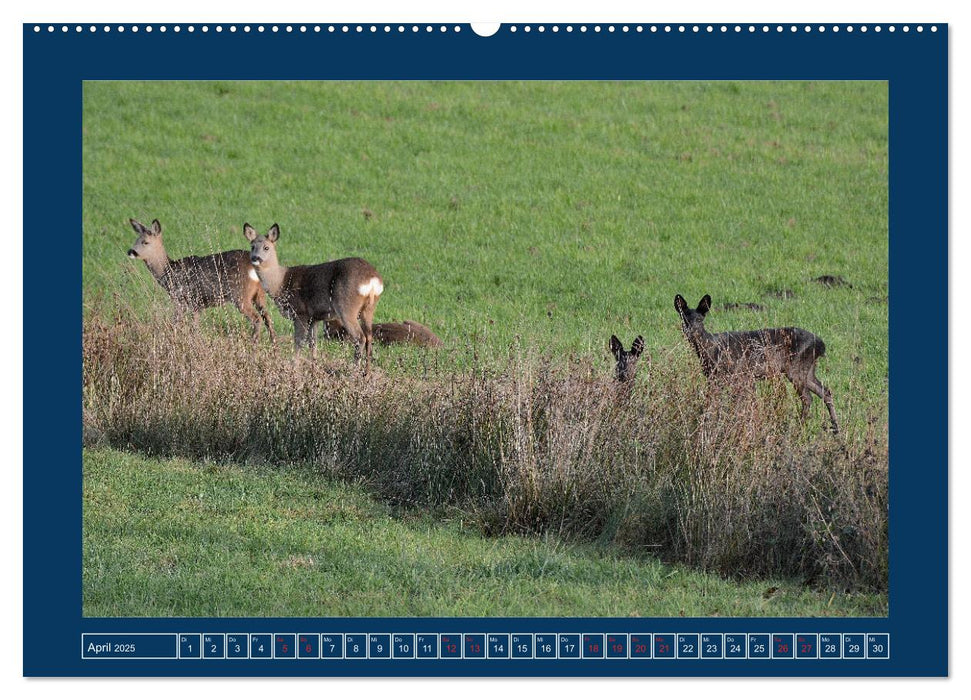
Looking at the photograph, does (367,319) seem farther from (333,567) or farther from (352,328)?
(333,567)

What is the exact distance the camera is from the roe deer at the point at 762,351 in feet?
27.7

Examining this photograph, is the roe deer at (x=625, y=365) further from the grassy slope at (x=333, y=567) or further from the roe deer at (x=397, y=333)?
the roe deer at (x=397, y=333)

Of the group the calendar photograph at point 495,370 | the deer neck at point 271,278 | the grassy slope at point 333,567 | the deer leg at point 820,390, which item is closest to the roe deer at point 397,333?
the calendar photograph at point 495,370

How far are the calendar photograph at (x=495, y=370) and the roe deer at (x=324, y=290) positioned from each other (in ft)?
0.10

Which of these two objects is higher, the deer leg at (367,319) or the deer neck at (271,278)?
the deer neck at (271,278)

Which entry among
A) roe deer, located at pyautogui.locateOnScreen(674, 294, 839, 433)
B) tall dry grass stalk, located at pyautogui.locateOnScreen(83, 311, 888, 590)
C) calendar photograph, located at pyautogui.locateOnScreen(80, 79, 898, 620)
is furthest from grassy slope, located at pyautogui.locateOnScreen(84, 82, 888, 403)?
tall dry grass stalk, located at pyautogui.locateOnScreen(83, 311, 888, 590)

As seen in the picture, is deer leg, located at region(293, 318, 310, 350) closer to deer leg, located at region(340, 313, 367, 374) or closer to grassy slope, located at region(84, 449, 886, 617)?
deer leg, located at region(340, 313, 367, 374)

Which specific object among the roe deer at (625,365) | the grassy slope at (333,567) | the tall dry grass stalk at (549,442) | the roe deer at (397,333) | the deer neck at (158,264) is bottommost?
the grassy slope at (333,567)

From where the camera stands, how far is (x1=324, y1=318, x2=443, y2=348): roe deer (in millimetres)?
12898

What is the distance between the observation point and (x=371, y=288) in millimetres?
13312

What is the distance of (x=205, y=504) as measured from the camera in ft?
24.3

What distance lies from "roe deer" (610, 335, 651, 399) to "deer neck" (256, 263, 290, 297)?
18.2ft

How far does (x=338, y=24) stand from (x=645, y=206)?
12896mm
